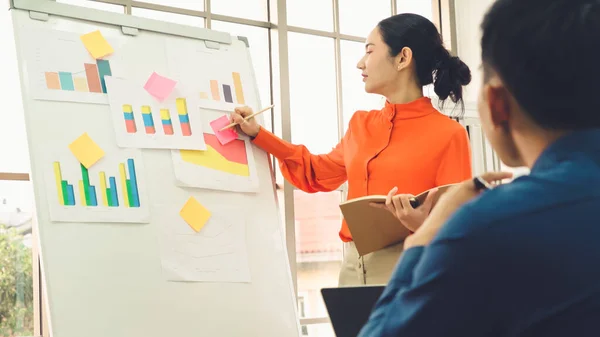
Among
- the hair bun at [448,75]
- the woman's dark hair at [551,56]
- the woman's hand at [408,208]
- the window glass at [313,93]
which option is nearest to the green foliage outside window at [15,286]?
the window glass at [313,93]

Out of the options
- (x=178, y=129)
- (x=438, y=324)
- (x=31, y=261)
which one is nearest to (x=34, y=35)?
(x=178, y=129)

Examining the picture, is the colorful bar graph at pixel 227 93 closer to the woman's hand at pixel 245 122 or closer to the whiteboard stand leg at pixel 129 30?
the woman's hand at pixel 245 122

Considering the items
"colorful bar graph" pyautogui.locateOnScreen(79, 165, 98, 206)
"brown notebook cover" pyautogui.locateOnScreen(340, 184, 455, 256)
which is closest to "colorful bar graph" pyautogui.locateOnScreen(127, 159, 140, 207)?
"colorful bar graph" pyautogui.locateOnScreen(79, 165, 98, 206)

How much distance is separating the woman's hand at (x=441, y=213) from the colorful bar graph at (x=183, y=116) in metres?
1.27

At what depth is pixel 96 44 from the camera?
1874 millimetres

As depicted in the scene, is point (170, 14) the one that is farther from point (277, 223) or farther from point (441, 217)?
point (441, 217)

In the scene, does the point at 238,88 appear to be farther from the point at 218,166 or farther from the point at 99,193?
the point at 99,193

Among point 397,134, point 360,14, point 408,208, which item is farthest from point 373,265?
point 360,14

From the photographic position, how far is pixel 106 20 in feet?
6.30

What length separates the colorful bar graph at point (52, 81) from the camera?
1.77 m

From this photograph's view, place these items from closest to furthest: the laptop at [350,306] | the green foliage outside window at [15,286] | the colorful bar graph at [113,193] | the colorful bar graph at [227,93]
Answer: the laptop at [350,306], the colorful bar graph at [113,193], the colorful bar graph at [227,93], the green foliage outside window at [15,286]

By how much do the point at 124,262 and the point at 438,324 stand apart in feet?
4.22

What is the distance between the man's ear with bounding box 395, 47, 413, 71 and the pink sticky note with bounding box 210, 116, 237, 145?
60cm

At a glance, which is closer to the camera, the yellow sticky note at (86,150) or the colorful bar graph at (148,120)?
the yellow sticky note at (86,150)
